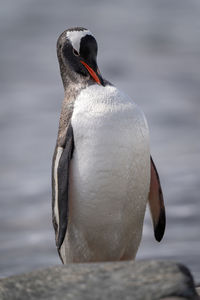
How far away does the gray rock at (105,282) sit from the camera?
12.7 feet

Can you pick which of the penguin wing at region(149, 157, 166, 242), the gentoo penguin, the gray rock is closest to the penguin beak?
the gentoo penguin

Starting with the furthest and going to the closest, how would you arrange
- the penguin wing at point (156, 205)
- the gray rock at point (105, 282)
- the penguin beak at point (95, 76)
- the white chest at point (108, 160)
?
the penguin wing at point (156, 205) → the penguin beak at point (95, 76) → the white chest at point (108, 160) → the gray rock at point (105, 282)

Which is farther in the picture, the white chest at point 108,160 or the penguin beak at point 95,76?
the penguin beak at point 95,76

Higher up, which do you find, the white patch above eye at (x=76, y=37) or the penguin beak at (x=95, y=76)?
the white patch above eye at (x=76, y=37)

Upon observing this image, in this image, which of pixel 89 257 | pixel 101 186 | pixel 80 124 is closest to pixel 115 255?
pixel 89 257

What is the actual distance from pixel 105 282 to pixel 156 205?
8.87ft

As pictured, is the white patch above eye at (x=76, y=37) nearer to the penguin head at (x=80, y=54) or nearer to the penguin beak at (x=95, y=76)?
the penguin head at (x=80, y=54)

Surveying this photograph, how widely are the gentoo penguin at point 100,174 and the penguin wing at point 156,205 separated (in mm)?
603

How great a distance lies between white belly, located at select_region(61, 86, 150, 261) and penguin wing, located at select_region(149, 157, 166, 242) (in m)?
0.60

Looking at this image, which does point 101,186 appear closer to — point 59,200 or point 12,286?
point 59,200

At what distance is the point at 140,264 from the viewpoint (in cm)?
424

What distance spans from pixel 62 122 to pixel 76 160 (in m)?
0.54

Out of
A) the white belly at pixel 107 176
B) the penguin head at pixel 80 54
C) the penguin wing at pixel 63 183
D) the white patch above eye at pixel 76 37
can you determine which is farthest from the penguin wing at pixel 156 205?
the white patch above eye at pixel 76 37

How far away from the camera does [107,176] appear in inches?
223
